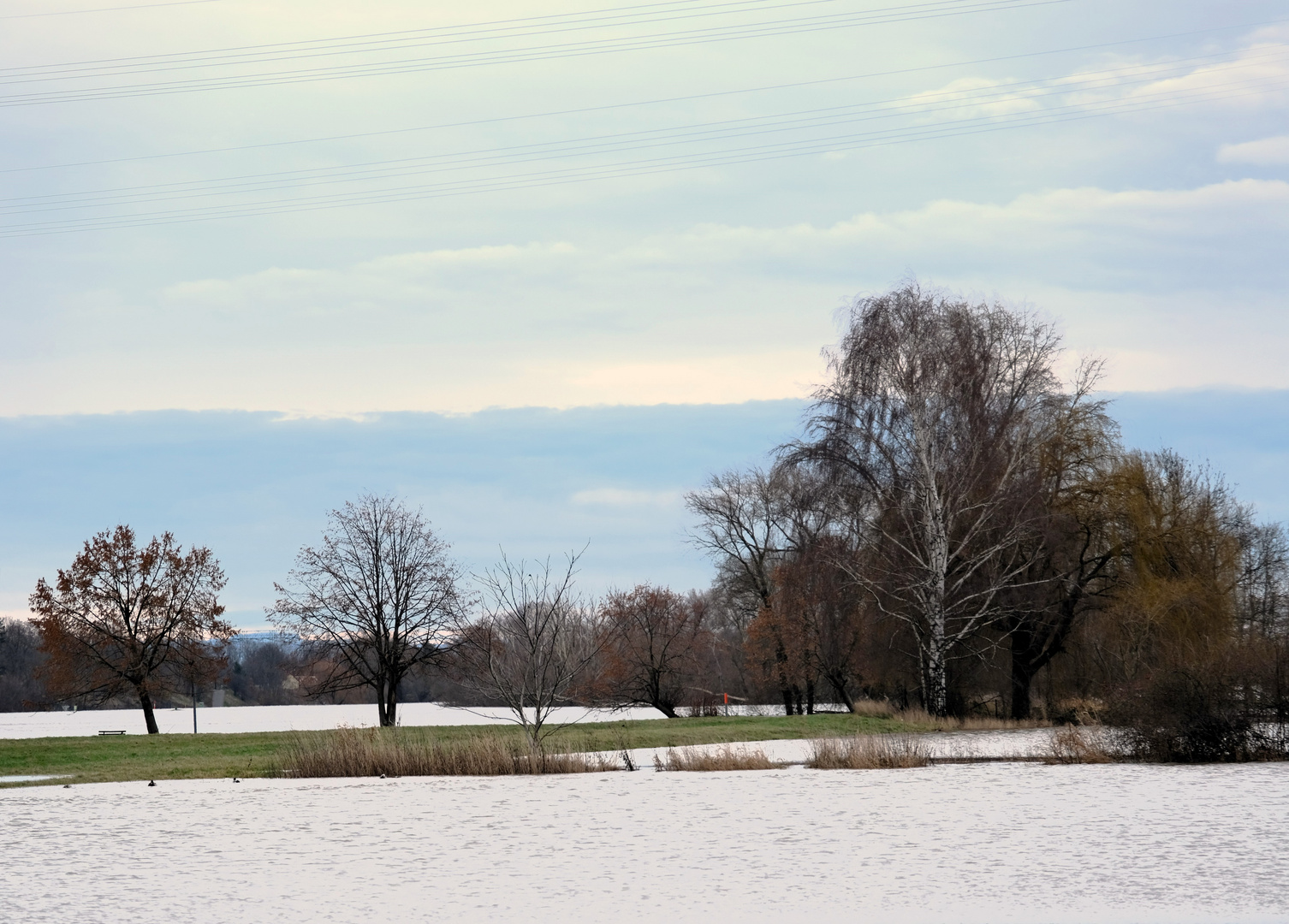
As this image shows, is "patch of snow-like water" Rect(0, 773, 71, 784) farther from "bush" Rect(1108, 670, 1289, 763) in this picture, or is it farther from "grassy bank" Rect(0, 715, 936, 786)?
"bush" Rect(1108, 670, 1289, 763)

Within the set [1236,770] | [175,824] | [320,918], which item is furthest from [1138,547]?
[320,918]

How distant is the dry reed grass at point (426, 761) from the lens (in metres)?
23.3

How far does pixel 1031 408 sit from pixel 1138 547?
569 cm

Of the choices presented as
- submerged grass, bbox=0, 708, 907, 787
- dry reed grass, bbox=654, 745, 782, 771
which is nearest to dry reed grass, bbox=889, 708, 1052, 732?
submerged grass, bbox=0, 708, 907, 787

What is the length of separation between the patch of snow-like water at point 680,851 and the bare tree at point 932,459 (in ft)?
53.1

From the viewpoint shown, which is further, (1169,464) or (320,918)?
(1169,464)

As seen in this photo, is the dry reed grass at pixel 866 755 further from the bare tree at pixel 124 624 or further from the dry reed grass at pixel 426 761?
the bare tree at pixel 124 624

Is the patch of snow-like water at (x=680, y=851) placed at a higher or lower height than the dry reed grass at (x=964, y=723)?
higher

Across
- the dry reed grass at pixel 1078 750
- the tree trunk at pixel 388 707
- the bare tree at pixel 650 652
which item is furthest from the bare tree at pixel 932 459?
the bare tree at pixel 650 652

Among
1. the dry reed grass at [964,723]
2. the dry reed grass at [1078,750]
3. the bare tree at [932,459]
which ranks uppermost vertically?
the bare tree at [932,459]

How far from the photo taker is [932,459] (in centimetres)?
3747

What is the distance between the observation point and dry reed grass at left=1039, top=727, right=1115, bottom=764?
896 inches

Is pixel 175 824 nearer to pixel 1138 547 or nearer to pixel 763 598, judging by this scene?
pixel 1138 547

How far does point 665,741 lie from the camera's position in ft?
100
